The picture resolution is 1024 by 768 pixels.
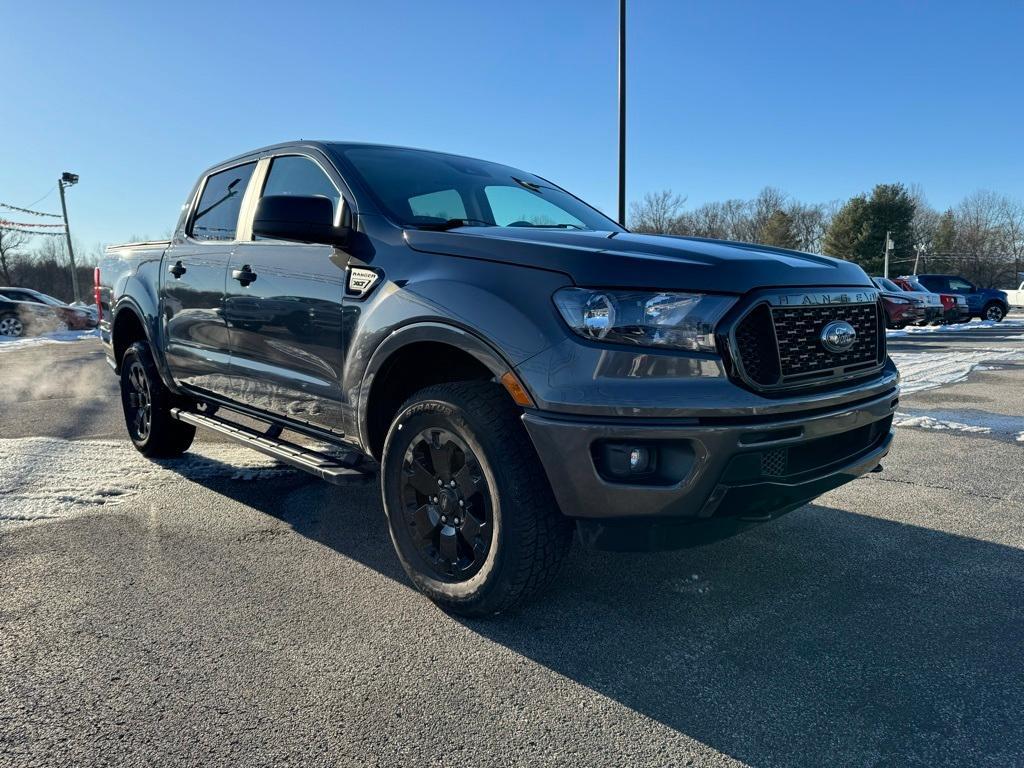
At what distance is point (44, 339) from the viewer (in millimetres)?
18203

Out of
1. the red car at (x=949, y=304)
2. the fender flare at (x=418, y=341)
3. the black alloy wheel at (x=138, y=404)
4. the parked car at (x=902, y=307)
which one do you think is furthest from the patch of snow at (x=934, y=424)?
the red car at (x=949, y=304)

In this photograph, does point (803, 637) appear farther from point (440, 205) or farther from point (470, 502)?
point (440, 205)

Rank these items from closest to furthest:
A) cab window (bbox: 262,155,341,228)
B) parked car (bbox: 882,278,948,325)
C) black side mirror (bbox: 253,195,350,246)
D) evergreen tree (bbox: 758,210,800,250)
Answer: black side mirror (bbox: 253,195,350,246) < cab window (bbox: 262,155,341,228) < parked car (bbox: 882,278,948,325) < evergreen tree (bbox: 758,210,800,250)

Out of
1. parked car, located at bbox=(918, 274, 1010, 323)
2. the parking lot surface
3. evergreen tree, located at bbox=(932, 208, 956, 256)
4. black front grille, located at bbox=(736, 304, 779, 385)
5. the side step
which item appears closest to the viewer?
the parking lot surface

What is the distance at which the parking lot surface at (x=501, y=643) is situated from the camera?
1.95 m

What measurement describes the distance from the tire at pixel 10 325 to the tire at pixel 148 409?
18.3 metres

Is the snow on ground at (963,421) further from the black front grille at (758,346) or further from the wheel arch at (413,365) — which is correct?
the wheel arch at (413,365)

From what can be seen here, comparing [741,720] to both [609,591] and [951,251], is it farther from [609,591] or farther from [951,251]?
[951,251]

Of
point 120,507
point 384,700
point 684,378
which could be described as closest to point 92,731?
point 384,700

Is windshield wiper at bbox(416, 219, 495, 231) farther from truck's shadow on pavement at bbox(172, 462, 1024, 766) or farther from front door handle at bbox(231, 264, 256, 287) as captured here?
truck's shadow on pavement at bbox(172, 462, 1024, 766)

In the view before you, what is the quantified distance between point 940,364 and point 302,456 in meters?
10.5

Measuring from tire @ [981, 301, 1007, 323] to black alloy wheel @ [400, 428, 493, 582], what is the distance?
96.4ft

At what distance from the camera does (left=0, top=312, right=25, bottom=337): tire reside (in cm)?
1995

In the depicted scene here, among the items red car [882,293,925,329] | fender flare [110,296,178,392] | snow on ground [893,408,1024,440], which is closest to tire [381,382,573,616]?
fender flare [110,296,178,392]
